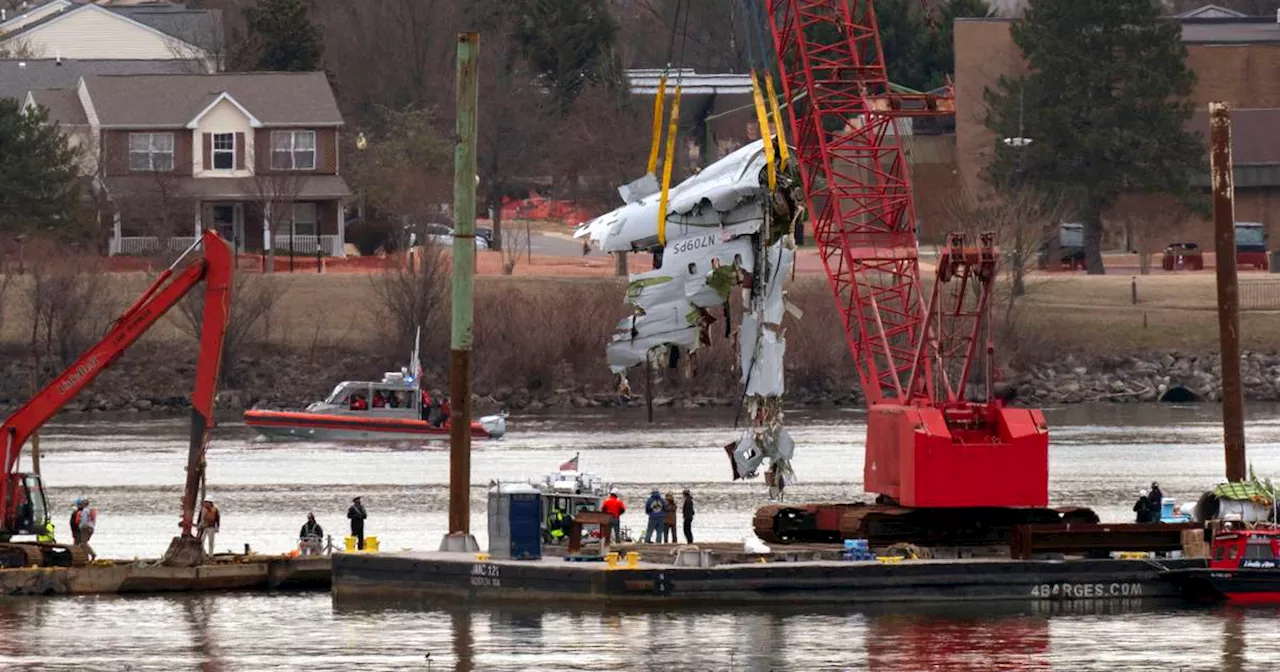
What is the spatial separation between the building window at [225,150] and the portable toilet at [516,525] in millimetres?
75622

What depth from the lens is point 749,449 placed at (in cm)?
4931

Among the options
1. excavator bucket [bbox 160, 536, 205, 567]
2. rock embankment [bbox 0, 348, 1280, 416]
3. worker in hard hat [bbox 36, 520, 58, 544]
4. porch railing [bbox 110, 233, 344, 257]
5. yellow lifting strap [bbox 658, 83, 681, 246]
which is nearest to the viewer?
excavator bucket [bbox 160, 536, 205, 567]

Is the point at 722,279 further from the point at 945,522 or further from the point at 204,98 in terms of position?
the point at 204,98

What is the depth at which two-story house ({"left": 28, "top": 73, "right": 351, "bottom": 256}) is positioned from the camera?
11594cm

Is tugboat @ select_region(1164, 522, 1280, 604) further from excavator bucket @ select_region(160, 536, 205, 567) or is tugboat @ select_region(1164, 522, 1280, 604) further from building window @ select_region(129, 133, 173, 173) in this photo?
building window @ select_region(129, 133, 173, 173)

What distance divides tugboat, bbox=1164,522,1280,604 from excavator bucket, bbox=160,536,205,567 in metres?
17.0

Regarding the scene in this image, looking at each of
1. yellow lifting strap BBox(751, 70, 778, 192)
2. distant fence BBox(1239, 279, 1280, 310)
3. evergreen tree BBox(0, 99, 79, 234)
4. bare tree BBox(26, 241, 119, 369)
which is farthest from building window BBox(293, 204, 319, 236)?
yellow lifting strap BBox(751, 70, 778, 192)

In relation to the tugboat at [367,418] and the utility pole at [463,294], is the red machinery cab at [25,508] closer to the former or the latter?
the utility pole at [463,294]

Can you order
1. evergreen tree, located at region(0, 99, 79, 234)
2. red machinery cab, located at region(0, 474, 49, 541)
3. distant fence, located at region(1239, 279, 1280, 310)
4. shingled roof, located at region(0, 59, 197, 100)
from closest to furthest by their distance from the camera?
red machinery cab, located at region(0, 474, 49, 541) < evergreen tree, located at region(0, 99, 79, 234) < distant fence, located at region(1239, 279, 1280, 310) < shingled roof, located at region(0, 59, 197, 100)

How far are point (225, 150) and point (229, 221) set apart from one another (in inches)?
137

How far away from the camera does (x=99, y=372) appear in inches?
1874

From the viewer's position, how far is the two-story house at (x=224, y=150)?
116 meters

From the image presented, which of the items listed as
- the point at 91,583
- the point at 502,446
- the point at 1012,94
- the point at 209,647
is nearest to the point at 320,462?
the point at 502,446

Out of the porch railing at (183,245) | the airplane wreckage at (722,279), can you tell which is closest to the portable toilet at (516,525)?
the airplane wreckage at (722,279)
